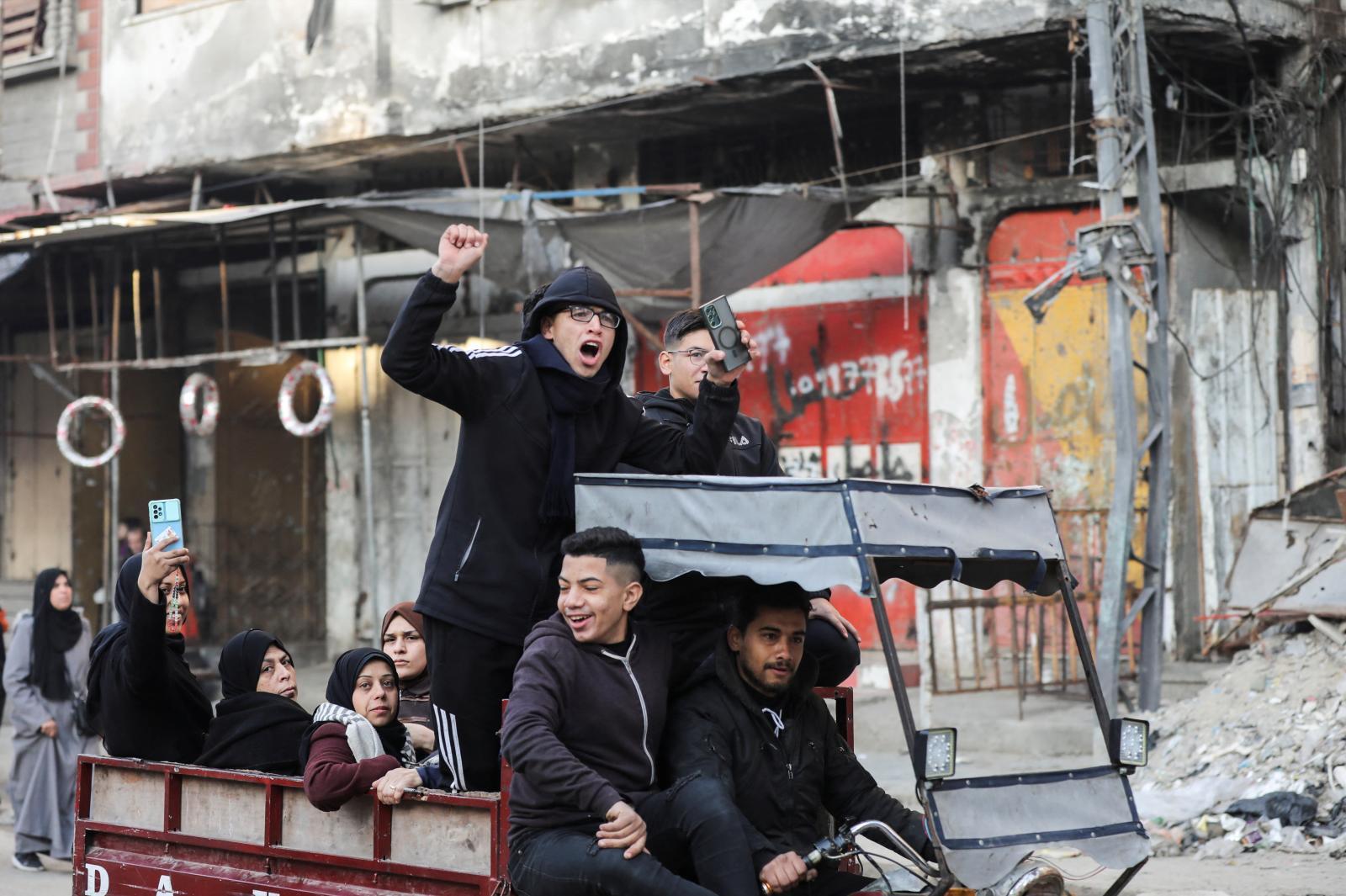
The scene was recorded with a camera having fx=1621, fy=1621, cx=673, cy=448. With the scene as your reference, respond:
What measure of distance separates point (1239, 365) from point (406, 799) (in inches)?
358

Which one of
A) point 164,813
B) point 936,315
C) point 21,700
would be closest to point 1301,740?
point 936,315

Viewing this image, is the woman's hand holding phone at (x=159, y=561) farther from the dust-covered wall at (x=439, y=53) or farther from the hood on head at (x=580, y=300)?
the dust-covered wall at (x=439, y=53)

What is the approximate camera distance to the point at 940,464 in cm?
1265

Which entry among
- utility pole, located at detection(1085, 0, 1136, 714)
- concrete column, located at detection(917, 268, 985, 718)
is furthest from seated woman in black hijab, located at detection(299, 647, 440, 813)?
concrete column, located at detection(917, 268, 985, 718)

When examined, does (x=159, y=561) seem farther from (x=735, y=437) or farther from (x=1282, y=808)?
(x=1282, y=808)

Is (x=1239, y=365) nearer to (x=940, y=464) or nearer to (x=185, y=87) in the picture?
(x=940, y=464)

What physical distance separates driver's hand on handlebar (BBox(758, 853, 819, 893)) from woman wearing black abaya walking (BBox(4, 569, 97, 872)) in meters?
5.97

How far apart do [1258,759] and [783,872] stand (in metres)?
5.23

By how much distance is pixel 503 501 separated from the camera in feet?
14.9

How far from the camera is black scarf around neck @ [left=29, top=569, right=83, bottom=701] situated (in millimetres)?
9172

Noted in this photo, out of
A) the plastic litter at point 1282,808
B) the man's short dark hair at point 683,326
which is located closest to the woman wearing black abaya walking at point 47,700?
the man's short dark hair at point 683,326

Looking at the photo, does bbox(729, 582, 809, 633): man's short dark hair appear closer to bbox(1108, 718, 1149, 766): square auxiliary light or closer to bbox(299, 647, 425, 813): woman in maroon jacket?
bbox(1108, 718, 1149, 766): square auxiliary light

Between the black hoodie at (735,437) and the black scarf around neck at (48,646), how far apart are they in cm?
503

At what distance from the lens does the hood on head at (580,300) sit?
453cm
